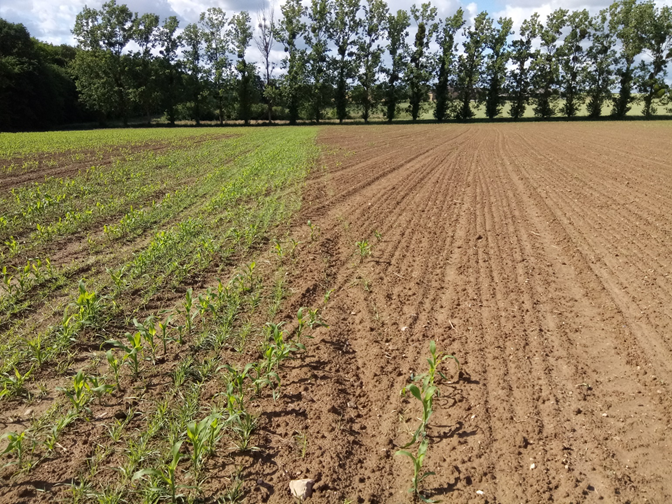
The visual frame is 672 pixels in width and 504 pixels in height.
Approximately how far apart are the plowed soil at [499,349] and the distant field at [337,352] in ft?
0.07

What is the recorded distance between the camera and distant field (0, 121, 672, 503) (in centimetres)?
298

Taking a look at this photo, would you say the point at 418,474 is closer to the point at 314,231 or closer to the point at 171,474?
the point at 171,474

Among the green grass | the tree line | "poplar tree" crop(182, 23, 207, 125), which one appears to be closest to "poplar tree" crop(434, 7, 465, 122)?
the tree line

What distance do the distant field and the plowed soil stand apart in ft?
0.07

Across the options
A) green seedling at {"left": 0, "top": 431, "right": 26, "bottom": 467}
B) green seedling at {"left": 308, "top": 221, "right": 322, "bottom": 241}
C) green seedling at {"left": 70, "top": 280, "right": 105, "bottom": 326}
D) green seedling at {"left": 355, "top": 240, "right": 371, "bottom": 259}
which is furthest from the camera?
green seedling at {"left": 308, "top": 221, "right": 322, "bottom": 241}

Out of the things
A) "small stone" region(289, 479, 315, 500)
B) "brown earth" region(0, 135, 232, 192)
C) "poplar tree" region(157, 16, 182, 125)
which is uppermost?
"poplar tree" region(157, 16, 182, 125)

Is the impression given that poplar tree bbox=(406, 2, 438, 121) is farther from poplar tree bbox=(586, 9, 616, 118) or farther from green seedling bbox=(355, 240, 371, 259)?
green seedling bbox=(355, 240, 371, 259)

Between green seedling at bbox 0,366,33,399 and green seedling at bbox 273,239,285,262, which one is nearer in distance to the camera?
green seedling at bbox 0,366,33,399

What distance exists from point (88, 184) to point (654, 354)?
14.1 metres

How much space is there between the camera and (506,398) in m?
3.65

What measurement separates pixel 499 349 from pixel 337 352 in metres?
1.70

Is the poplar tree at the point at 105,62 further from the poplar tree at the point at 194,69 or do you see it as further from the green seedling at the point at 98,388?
the green seedling at the point at 98,388

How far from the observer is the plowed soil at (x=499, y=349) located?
9.80 feet

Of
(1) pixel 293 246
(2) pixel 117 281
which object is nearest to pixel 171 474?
(2) pixel 117 281
